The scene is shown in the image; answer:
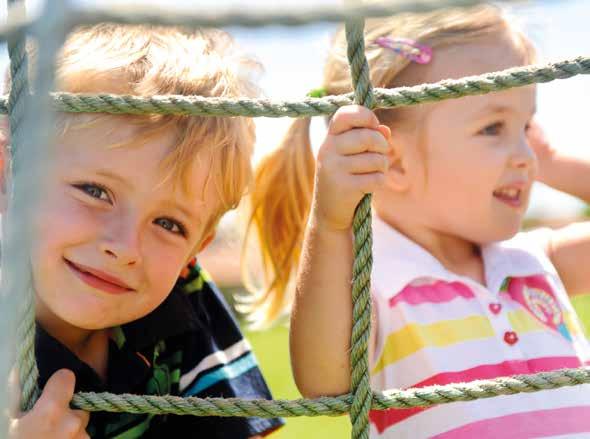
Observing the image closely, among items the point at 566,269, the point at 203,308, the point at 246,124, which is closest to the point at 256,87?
the point at 246,124

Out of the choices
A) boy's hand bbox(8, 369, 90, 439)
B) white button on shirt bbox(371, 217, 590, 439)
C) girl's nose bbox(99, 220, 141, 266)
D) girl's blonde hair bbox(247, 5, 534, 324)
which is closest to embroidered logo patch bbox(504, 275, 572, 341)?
white button on shirt bbox(371, 217, 590, 439)

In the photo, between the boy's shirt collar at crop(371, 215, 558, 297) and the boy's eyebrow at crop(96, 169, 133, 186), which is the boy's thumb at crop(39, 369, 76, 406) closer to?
the boy's eyebrow at crop(96, 169, 133, 186)

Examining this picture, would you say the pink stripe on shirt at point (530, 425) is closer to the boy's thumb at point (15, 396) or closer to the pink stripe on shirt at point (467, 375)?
the pink stripe on shirt at point (467, 375)

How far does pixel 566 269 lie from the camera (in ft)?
5.28

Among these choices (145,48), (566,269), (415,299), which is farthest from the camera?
(566,269)

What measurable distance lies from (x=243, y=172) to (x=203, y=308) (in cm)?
26

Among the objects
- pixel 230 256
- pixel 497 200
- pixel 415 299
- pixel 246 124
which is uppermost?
pixel 230 256

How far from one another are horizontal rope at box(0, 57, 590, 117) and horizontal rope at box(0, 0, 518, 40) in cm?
20

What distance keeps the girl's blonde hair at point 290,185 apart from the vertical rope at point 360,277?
1.74ft

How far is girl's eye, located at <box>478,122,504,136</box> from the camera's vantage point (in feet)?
4.83

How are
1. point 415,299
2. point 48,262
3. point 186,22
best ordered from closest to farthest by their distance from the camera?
point 186,22 → point 48,262 → point 415,299

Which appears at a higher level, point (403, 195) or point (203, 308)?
point (403, 195)

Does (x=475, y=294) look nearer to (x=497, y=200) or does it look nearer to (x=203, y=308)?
(x=497, y=200)

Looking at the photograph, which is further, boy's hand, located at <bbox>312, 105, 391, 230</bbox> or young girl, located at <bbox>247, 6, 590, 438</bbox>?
young girl, located at <bbox>247, 6, 590, 438</bbox>
